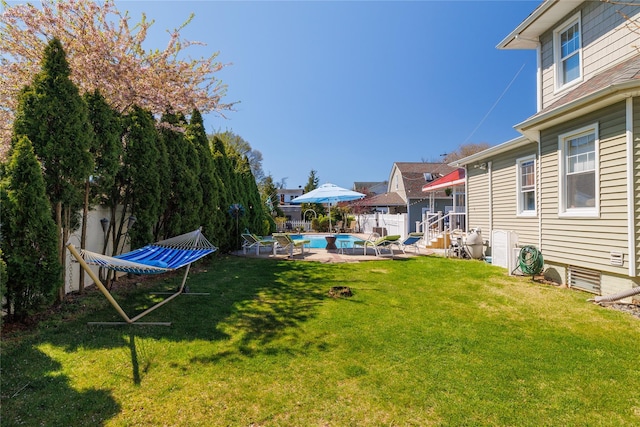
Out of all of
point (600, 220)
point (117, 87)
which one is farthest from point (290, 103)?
point (600, 220)

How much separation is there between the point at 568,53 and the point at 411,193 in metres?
17.1

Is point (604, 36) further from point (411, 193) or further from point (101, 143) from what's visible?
point (411, 193)

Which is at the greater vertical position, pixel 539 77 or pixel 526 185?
pixel 539 77

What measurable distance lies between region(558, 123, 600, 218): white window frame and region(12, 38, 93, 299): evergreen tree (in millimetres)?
8432

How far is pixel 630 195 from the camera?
15.5ft

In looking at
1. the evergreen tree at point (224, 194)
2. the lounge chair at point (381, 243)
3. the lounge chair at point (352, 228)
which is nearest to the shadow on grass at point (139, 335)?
the lounge chair at point (381, 243)

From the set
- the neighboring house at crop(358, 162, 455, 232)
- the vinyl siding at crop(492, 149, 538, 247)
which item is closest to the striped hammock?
the vinyl siding at crop(492, 149, 538, 247)

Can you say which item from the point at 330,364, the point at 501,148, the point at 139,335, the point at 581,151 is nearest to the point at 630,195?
the point at 581,151

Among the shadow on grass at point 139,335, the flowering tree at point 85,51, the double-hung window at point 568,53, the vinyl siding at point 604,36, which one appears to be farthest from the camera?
the double-hung window at point 568,53

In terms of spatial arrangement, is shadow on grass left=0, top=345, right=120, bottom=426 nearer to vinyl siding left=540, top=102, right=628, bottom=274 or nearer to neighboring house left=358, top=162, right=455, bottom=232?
vinyl siding left=540, top=102, right=628, bottom=274

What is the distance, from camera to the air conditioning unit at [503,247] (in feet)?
24.4

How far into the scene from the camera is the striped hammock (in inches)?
140

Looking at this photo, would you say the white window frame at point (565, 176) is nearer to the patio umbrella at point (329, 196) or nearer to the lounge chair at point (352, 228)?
the patio umbrella at point (329, 196)

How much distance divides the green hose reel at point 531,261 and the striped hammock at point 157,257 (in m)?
6.73
